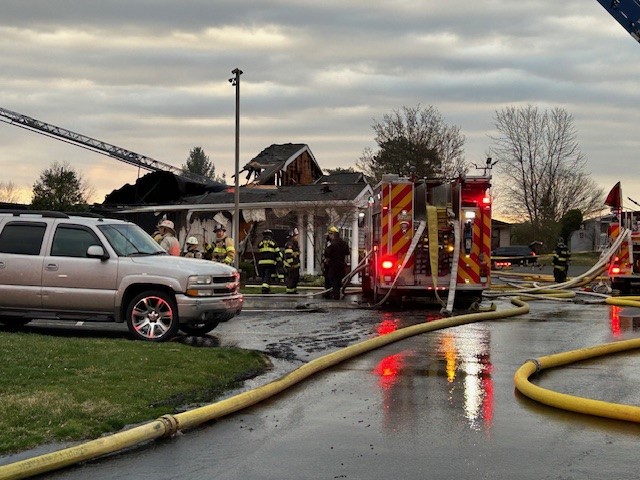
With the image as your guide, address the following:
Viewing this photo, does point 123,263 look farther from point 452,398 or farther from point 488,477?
point 488,477

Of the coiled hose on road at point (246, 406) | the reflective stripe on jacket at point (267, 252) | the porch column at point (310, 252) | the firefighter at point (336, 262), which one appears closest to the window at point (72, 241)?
the coiled hose on road at point (246, 406)

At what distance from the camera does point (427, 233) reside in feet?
55.3

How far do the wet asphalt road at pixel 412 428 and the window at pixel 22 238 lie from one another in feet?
10.8

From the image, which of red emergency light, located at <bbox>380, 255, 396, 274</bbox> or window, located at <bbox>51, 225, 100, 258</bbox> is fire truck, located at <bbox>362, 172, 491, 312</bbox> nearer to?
red emergency light, located at <bbox>380, 255, 396, 274</bbox>

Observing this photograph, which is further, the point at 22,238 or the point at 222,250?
the point at 222,250

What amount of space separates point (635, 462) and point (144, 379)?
449 centimetres

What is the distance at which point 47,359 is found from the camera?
880 centimetres

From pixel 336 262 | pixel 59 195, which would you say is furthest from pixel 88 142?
pixel 336 262

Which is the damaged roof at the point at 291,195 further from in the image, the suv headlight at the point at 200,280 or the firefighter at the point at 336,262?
the suv headlight at the point at 200,280

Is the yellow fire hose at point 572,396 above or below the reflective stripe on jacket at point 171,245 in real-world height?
below

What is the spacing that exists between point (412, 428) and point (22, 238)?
752 cm

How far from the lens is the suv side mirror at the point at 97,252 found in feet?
38.1

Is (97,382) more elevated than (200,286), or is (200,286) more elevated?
(200,286)

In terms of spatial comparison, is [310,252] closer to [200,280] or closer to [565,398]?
[200,280]
